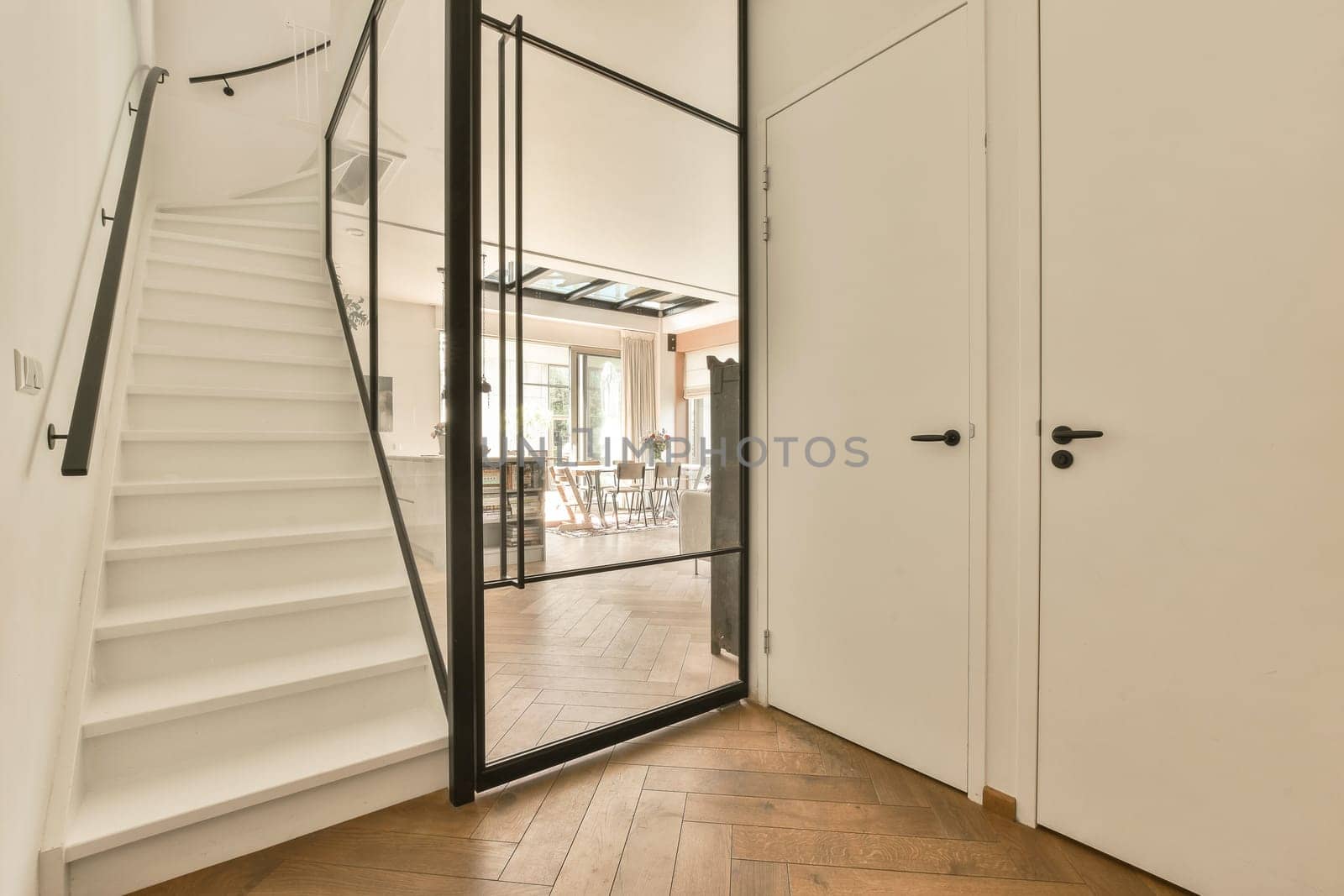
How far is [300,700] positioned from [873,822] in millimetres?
1661

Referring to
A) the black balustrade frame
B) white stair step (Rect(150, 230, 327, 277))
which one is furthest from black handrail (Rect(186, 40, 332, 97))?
the black balustrade frame

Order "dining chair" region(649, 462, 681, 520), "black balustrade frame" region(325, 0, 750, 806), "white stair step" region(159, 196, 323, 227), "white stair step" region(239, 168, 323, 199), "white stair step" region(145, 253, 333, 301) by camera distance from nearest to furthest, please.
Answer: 1. "black balustrade frame" region(325, 0, 750, 806)
2. "dining chair" region(649, 462, 681, 520)
3. "white stair step" region(145, 253, 333, 301)
4. "white stair step" region(159, 196, 323, 227)
5. "white stair step" region(239, 168, 323, 199)

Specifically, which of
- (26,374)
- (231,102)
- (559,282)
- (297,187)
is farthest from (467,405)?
(559,282)

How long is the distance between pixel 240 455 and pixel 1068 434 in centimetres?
292

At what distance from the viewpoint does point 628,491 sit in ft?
13.2

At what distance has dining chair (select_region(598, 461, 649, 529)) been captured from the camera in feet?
12.0

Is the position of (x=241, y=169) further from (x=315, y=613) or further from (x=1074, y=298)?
(x=1074, y=298)

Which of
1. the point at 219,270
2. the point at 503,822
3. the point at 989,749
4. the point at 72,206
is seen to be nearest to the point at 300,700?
the point at 503,822

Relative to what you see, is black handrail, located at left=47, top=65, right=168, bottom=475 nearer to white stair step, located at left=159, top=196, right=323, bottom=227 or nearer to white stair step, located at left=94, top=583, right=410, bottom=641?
white stair step, located at left=94, top=583, right=410, bottom=641

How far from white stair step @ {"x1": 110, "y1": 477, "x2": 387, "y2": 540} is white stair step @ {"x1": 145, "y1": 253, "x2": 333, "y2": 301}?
4.99 ft

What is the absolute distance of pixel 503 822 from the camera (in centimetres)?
160

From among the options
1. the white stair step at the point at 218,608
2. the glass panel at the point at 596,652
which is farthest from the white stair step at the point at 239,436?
the glass panel at the point at 596,652

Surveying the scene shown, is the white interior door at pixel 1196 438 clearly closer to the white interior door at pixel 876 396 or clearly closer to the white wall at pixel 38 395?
the white interior door at pixel 876 396

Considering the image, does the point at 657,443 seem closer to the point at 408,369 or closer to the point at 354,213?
the point at 408,369
